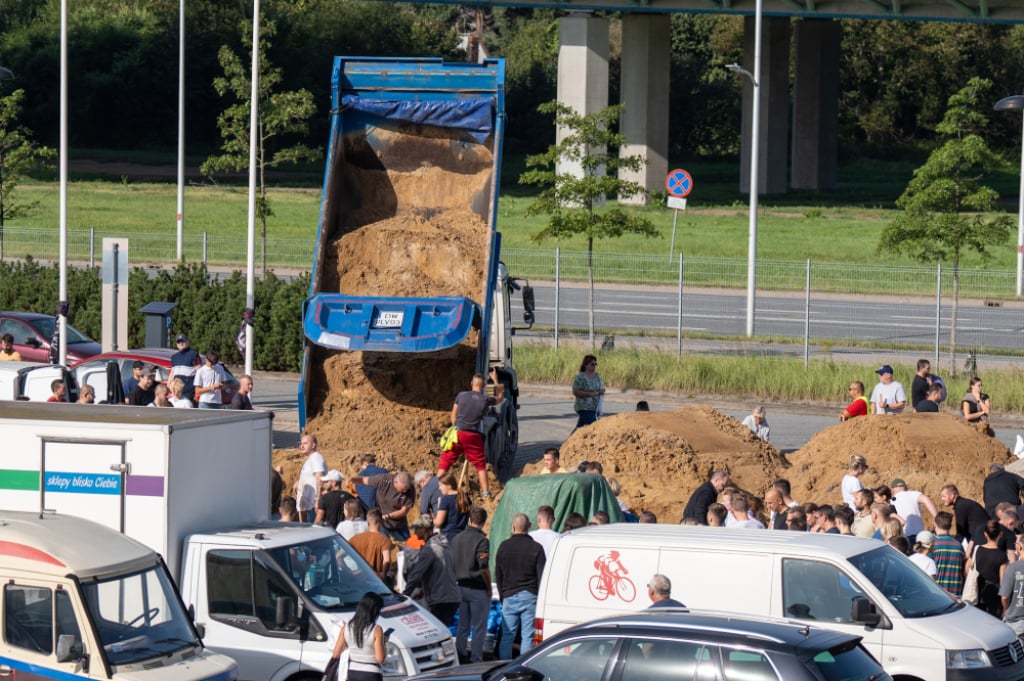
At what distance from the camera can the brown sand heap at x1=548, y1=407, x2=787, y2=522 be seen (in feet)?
58.0

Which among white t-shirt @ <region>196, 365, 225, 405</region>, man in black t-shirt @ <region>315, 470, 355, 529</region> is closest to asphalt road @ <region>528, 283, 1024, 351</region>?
white t-shirt @ <region>196, 365, 225, 405</region>

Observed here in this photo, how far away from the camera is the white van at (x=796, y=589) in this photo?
33.7 feet

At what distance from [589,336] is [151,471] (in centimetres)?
2219

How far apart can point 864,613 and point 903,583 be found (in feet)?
2.25

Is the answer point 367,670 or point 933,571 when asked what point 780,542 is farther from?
point 367,670

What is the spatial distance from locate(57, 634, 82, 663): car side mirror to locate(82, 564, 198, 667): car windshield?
0.17 m

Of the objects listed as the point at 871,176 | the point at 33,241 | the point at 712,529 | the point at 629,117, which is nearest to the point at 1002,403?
the point at 712,529

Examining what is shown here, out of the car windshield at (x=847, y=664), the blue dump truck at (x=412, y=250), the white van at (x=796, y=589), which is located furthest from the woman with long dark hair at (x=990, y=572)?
the blue dump truck at (x=412, y=250)

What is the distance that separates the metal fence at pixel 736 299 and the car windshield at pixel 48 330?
9878 millimetres

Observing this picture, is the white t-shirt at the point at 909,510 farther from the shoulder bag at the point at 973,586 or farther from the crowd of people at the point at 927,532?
the shoulder bag at the point at 973,586

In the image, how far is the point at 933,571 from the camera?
1234 centimetres

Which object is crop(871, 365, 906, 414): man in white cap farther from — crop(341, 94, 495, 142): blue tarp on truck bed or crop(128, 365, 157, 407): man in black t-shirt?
crop(128, 365, 157, 407): man in black t-shirt

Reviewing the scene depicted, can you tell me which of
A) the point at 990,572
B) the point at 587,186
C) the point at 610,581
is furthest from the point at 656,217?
the point at 610,581

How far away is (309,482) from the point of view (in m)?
15.5
